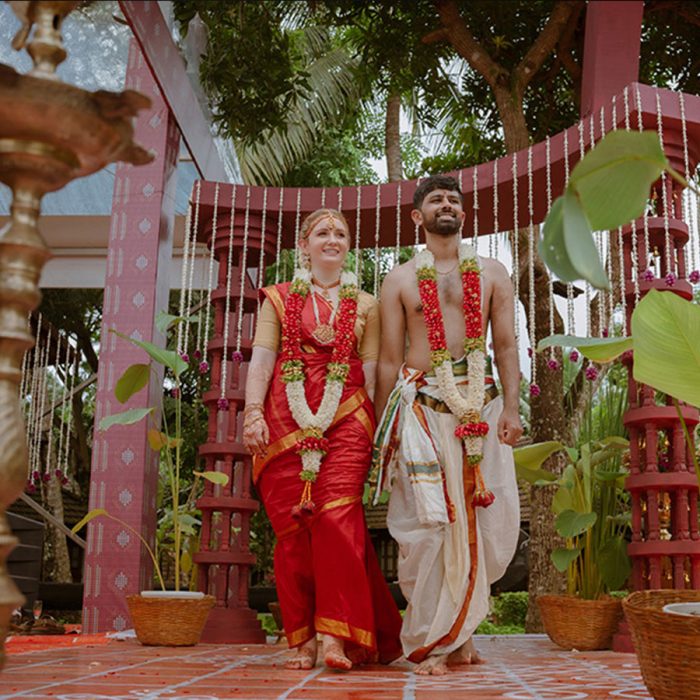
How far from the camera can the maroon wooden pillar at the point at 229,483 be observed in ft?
16.8

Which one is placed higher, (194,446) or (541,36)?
(541,36)

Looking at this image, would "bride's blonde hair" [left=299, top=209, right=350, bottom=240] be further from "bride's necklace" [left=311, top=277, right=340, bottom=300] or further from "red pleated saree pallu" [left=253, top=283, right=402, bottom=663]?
"red pleated saree pallu" [left=253, top=283, right=402, bottom=663]

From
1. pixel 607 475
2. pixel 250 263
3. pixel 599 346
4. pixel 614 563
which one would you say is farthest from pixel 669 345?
pixel 250 263

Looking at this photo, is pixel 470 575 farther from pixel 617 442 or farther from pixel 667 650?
pixel 617 442

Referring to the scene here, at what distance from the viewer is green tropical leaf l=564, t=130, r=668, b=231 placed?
1188 mm

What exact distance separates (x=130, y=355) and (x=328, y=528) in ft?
9.19

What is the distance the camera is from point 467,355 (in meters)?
3.73

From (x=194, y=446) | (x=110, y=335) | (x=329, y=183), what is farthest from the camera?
(x=329, y=183)

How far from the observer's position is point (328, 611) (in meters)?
3.43

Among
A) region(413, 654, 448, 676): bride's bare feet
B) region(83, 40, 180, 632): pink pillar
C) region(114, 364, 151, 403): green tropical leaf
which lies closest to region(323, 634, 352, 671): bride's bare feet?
region(413, 654, 448, 676): bride's bare feet

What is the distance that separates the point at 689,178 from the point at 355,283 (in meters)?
1.97

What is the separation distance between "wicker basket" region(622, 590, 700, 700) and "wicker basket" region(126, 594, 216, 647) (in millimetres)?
2737

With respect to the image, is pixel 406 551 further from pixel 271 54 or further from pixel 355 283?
pixel 271 54

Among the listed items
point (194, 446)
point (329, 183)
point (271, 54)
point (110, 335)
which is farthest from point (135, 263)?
point (329, 183)
